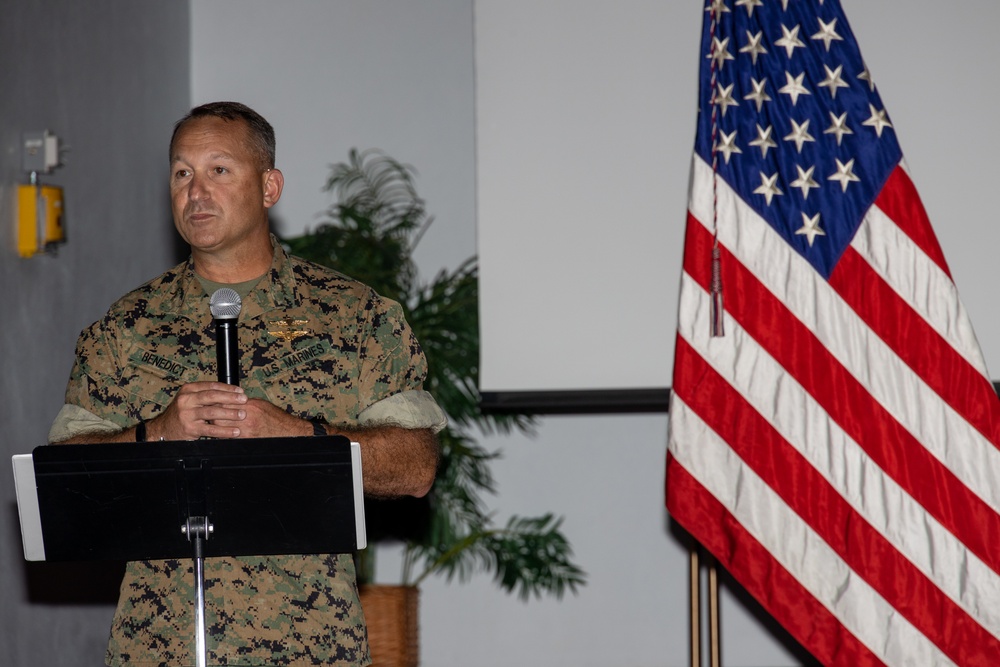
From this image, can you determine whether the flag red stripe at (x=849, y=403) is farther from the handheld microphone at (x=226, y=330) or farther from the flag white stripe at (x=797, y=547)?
the handheld microphone at (x=226, y=330)

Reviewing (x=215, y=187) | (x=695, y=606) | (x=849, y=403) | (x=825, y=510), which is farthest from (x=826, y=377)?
(x=215, y=187)

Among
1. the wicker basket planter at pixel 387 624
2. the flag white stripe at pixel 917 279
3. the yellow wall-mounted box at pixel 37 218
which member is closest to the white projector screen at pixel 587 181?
the flag white stripe at pixel 917 279

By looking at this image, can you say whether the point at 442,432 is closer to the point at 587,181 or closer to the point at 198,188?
the point at 587,181

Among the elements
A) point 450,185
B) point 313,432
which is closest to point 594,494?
point 450,185

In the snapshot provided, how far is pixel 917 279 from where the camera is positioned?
11.1 ft

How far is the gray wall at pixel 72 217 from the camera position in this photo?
3.77 metres

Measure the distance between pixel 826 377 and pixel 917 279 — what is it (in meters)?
0.39

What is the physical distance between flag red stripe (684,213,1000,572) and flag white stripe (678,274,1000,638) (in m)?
0.02

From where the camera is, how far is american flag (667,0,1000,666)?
10.8ft

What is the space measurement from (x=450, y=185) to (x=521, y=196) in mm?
1605

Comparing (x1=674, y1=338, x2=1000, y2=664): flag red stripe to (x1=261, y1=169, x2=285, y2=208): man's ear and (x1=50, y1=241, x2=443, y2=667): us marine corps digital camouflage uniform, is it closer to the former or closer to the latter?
(x1=50, y1=241, x2=443, y2=667): us marine corps digital camouflage uniform

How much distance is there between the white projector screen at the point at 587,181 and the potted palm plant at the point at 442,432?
3.05 ft

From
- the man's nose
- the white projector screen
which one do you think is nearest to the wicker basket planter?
the white projector screen

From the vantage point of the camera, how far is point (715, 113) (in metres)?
3.54
